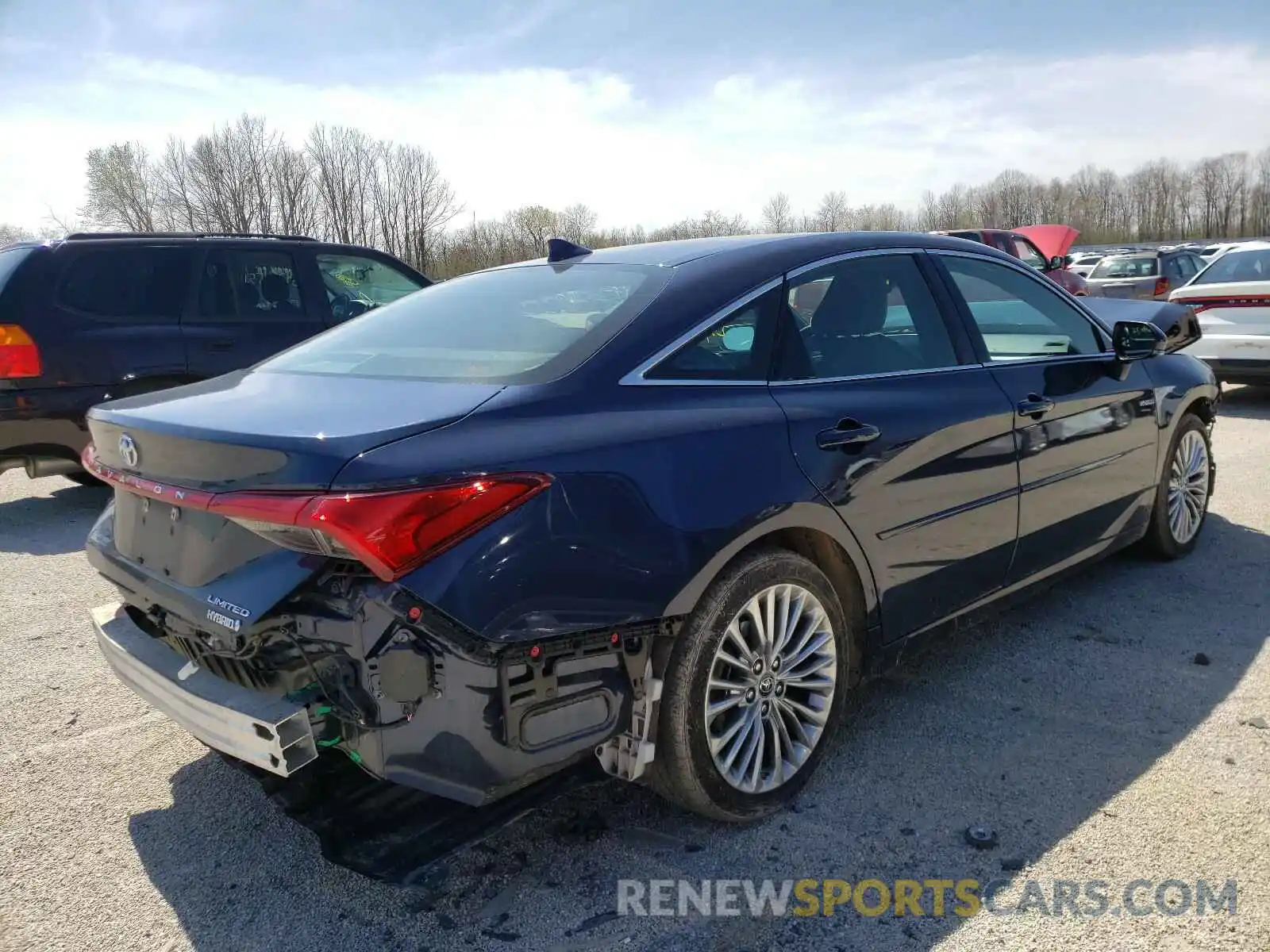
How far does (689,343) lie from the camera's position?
2.73 meters

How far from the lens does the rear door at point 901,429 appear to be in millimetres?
2932

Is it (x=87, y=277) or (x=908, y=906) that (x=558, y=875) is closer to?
(x=908, y=906)

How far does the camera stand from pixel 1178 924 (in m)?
2.30

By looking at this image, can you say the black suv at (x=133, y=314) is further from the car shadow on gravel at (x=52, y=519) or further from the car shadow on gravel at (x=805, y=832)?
the car shadow on gravel at (x=805, y=832)

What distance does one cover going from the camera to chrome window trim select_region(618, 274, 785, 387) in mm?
2588

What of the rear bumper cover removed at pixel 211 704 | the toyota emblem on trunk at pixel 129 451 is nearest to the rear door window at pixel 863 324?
the rear bumper cover removed at pixel 211 704

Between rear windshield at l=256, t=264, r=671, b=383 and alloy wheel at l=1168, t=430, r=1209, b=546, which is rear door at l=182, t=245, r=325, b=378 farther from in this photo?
alloy wheel at l=1168, t=430, r=1209, b=546

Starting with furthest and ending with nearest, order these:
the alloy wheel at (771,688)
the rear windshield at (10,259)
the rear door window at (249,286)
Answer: the rear door window at (249,286)
the rear windshield at (10,259)
the alloy wheel at (771,688)

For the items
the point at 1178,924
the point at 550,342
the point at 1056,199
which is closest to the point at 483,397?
the point at 550,342

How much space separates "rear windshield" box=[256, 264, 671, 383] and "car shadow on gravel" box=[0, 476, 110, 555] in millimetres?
3514

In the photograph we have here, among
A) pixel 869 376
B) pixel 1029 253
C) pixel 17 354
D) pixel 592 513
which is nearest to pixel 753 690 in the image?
pixel 592 513

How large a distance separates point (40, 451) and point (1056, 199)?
88.6 metres

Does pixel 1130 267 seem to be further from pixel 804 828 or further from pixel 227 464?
pixel 227 464

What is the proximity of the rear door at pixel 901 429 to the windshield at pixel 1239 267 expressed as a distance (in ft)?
27.8
